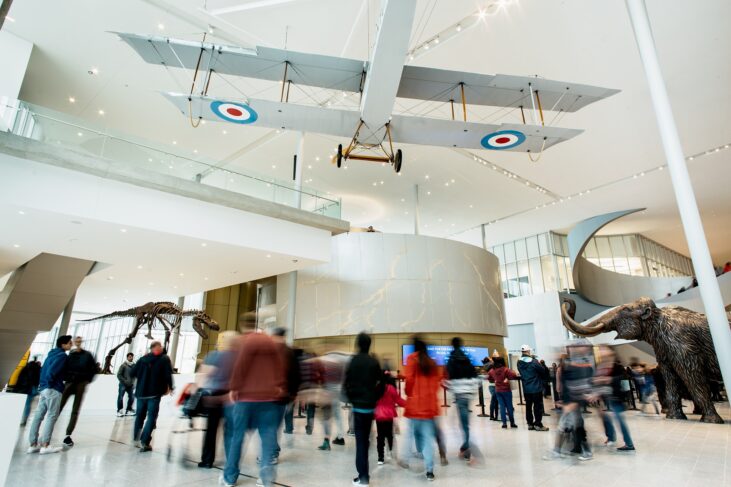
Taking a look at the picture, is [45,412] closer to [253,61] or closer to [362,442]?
[362,442]

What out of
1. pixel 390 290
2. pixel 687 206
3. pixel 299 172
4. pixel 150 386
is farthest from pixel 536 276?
pixel 150 386

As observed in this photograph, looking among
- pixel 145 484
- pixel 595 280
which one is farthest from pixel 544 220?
pixel 145 484

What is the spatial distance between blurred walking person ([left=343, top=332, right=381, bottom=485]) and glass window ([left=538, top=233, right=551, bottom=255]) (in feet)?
73.3

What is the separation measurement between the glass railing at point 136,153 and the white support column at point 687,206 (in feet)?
25.9

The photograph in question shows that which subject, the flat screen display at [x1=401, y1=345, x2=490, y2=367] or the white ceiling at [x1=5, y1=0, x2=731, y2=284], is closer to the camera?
the white ceiling at [x1=5, y1=0, x2=731, y2=284]

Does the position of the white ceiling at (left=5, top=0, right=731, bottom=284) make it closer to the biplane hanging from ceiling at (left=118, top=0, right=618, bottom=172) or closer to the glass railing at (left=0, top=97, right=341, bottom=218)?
the biplane hanging from ceiling at (left=118, top=0, right=618, bottom=172)

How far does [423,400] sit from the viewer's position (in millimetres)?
3996

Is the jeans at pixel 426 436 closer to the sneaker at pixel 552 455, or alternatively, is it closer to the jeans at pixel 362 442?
the jeans at pixel 362 442

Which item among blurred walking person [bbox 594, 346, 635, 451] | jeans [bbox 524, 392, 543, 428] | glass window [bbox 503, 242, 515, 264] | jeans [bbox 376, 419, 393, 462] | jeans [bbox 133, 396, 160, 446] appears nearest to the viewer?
jeans [bbox 376, 419, 393, 462]

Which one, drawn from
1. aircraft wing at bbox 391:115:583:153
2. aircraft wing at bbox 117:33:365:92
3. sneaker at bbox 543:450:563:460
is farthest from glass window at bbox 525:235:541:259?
sneaker at bbox 543:450:563:460

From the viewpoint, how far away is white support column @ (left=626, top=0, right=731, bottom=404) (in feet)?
18.3

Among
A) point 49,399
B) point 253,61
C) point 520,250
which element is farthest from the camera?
point 520,250

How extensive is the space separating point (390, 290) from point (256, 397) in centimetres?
1119

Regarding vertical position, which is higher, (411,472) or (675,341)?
(675,341)
